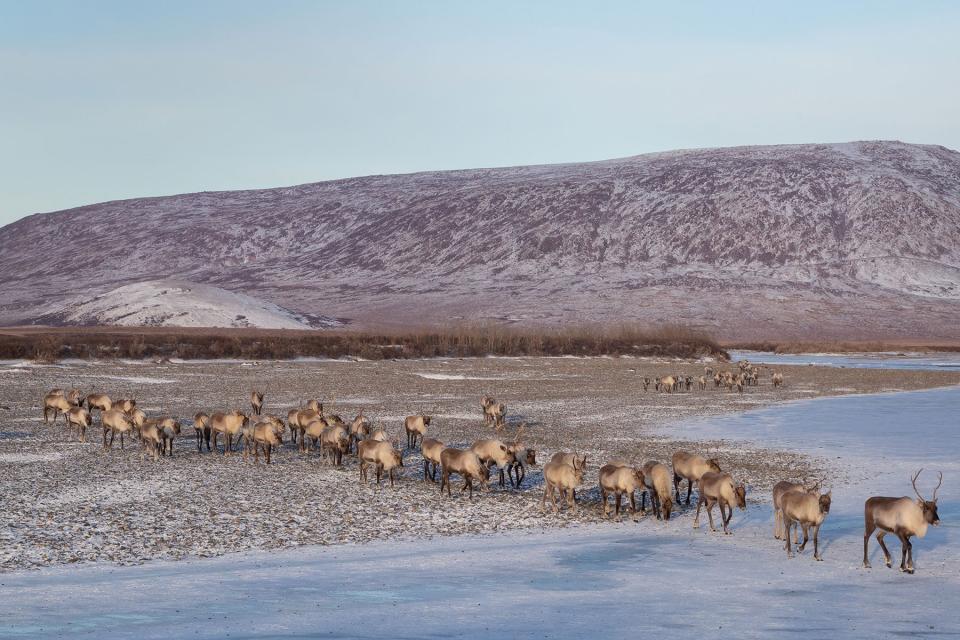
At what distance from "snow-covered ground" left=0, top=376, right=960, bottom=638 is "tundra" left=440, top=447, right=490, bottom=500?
2.63 metres

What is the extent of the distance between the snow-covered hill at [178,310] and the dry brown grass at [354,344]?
24.8 ft

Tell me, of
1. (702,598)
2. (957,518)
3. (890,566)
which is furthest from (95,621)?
(957,518)

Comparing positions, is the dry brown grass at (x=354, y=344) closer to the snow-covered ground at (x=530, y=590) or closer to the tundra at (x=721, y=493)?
the snow-covered ground at (x=530, y=590)

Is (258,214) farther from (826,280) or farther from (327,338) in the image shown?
(327,338)

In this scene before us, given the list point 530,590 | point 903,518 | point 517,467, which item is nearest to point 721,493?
point 903,518

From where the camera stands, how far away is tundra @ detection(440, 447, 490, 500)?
53.8 ft

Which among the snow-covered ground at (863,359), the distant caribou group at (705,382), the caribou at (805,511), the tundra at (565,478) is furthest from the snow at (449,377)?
the caribou at (805,511)

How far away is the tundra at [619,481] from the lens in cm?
1442

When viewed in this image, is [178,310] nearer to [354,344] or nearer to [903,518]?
[354,344]

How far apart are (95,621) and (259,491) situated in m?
7.18

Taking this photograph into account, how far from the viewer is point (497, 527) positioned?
14.1 metres

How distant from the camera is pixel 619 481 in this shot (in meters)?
14.6

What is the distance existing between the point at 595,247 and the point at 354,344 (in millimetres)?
92424

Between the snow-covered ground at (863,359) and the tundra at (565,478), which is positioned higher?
the tundra at (565,478)
